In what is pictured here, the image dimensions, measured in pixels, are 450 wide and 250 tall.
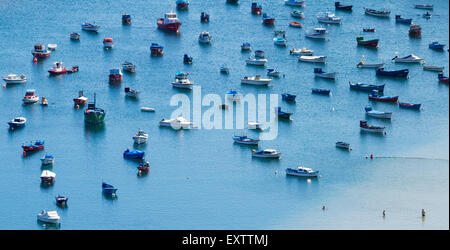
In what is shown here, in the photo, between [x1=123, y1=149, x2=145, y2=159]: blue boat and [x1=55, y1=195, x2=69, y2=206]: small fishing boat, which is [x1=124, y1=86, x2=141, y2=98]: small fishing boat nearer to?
[x1=123, y1=149, x2=145, y2=159]: blue boat

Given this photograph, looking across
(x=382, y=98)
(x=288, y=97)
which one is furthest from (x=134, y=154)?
(x=382, y=98)

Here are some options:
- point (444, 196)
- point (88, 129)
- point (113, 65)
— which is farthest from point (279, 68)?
point (444, 196)

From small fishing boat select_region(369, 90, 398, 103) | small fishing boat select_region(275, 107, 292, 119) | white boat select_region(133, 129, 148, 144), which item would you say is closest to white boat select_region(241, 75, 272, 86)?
small fishing boat select_region(275, 107, 292, 119)

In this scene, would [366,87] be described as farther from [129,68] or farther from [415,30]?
[415,30]

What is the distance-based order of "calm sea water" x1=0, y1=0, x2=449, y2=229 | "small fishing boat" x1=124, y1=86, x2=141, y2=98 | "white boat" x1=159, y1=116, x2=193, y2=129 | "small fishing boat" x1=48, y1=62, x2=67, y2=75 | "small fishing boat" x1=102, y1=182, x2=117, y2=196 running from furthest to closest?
"small fishing boat" x1=48, y1=62, x2=67, y2=75, "small fishing boat" x1=124, y1=86, x2=141, y2=98, "white boat" x1=159, y1=116, x2=193, y2=129, "small fishing boat" x1=102, y1=182, x2=117, y2=196, "calm sea water" x1=0, y1=0, x2=449, y2=229

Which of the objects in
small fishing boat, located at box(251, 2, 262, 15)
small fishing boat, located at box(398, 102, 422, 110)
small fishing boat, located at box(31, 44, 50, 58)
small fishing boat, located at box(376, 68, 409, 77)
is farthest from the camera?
small fishing boat, located at box(251, 2, 262, 15)

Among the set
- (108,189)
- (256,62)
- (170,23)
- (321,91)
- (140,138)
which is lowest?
(108,189)
